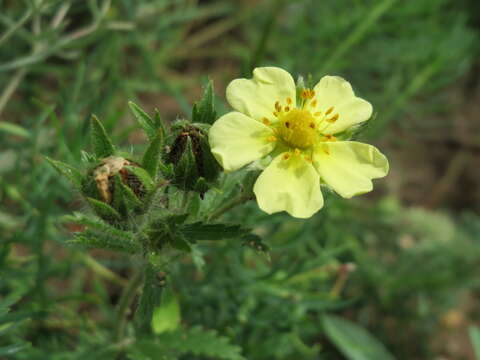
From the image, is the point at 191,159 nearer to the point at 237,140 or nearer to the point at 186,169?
the point at 186,169

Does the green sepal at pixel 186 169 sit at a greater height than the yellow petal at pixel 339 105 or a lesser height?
lesser

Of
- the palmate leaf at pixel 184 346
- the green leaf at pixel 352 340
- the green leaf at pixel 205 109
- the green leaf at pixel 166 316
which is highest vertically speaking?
the green leaf at pixel 205 109

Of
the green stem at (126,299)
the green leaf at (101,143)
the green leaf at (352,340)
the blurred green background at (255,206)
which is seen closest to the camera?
the green leaf at (101,143)

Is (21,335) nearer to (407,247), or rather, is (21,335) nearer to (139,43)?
(139,43)

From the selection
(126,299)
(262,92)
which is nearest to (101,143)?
(262,92)

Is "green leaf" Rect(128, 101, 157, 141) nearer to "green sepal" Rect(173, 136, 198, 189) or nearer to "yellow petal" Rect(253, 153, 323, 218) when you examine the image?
"green sepal" Rect(173, 136, 198, 189)

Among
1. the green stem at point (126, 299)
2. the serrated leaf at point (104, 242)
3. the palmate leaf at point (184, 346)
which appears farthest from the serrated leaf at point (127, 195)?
the palmate leaf at point (184, 346)

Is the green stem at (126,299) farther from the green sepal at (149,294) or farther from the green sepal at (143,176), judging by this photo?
the green sepal at (143,176)

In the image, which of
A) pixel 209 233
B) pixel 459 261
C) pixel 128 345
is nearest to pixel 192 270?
pixel 128 345
